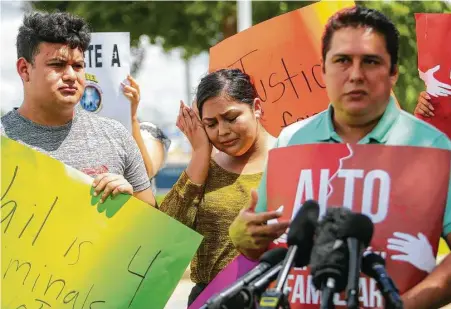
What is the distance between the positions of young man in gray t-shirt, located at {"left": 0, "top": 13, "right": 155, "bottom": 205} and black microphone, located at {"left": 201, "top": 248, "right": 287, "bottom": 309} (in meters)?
1.46

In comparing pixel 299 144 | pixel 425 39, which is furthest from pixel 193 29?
pixel 299 144

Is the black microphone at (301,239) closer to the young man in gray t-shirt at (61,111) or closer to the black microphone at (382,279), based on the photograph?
the black microphone at (382,279)

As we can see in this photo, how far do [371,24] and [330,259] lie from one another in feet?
2.66

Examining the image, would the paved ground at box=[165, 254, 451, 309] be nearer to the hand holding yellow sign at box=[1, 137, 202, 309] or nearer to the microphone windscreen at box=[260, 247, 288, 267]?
the hand holding yellow sign at box=[1, 137, 202, 309]

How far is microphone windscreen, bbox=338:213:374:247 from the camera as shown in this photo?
86.4 inches

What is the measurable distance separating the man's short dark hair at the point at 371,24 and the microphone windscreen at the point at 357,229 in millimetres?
604

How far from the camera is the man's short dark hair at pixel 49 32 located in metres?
3.71

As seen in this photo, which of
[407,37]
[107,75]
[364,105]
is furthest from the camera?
[407,37]

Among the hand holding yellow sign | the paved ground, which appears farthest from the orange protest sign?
the paved ground

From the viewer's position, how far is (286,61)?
14.1ft

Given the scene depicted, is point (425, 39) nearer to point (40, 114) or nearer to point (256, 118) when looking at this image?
point (256, 118)

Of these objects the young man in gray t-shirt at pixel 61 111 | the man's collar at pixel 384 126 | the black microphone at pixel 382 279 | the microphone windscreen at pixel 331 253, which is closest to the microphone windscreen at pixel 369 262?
the black microphone at pixel 382 279

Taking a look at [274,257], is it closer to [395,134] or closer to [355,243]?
[355,243]

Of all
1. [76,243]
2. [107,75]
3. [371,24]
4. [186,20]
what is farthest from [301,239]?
[186,20]
